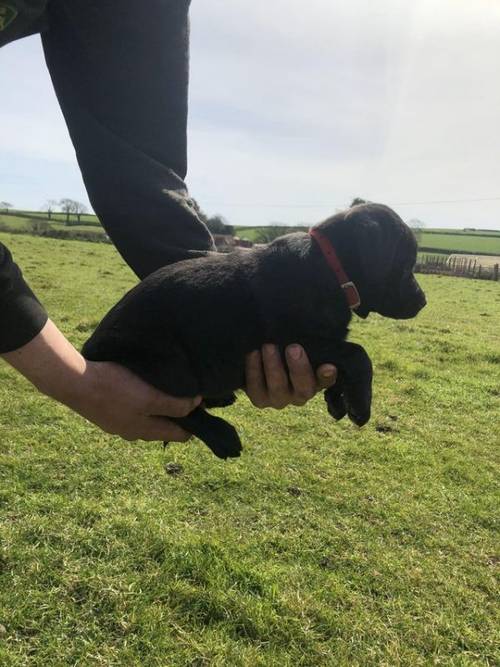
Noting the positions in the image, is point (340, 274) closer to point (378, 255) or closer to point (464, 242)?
point (378, 255)

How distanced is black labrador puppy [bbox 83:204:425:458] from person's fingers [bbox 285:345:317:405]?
8 centimetres

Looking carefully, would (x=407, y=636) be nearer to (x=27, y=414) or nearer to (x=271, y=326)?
(x=271, y=326)

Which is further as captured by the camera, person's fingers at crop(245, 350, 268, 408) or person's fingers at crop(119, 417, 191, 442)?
person's fingers at crop(245, 350, 268, 408)

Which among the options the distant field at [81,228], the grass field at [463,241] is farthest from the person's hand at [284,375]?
the distant field at [81,228]

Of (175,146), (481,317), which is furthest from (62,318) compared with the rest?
(481,317)

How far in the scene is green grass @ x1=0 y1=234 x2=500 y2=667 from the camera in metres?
3.49

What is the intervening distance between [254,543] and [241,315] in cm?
250

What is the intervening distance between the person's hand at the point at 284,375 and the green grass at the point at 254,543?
5.62 feet

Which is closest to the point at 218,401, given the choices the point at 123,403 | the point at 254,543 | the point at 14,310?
the point at 123,403

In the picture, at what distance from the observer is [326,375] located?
2.61 m

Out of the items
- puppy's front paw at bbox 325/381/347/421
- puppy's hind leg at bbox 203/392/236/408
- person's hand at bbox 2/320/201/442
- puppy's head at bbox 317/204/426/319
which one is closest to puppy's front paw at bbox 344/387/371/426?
puppy's front paw at bbox 325/381/347/421

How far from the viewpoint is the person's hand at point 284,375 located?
2.57 metres

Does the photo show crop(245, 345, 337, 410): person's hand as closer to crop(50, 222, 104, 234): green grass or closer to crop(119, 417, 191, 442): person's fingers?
crop(119, 417, 191, 442): person's fingers

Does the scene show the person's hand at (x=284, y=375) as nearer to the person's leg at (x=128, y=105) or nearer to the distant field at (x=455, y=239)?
the person's leg at (x=128, y=105)
